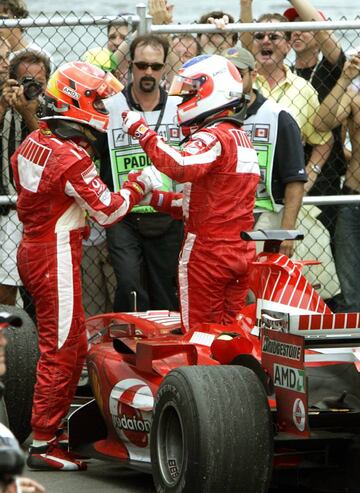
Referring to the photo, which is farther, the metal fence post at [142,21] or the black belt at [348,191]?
the black belt at [348,191]

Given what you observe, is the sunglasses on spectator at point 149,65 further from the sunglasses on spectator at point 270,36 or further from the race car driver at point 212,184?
the race car driver at point 212,184

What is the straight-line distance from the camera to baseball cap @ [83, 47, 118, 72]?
30.8ft

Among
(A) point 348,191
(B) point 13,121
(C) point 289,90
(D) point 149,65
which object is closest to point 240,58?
(D) point 149,65

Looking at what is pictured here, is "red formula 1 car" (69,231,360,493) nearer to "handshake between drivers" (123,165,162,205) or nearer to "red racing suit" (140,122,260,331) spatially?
"red racing suit" (140,122,260,331)

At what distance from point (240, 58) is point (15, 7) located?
81.6 inches

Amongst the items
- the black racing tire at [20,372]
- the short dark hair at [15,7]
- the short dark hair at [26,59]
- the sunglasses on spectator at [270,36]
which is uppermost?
the short dark hair at [15,7]

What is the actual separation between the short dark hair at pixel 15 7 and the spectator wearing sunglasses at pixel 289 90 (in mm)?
1778

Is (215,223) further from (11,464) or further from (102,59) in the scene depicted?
(11,464)

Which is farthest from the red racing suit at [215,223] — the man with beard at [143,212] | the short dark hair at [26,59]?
the short dark hair at [26,59]

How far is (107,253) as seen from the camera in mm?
9203

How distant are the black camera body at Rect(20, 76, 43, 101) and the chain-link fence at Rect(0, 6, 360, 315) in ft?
0.92

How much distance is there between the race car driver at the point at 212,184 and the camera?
23.4ft

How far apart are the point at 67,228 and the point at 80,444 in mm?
1234

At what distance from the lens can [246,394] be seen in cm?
584
